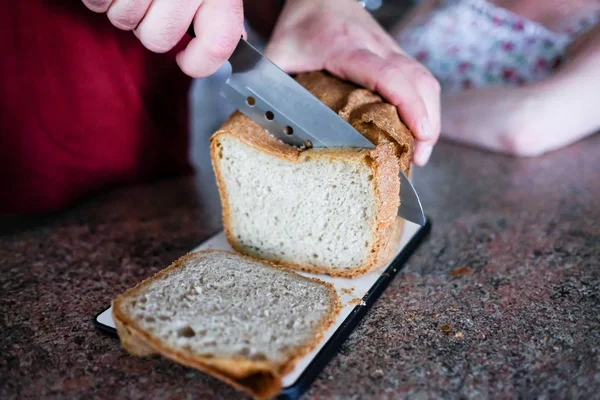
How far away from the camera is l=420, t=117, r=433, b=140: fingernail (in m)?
1.45

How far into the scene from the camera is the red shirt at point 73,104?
1.47 m

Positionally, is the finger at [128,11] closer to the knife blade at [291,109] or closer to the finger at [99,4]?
the finger at [99,4]

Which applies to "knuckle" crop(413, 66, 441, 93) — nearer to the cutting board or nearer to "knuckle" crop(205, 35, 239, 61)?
the cutting board

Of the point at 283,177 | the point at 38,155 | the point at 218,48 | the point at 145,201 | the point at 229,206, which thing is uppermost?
the point at 218,48

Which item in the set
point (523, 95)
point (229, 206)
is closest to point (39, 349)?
point (229, 206)

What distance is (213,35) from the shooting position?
1168 mm

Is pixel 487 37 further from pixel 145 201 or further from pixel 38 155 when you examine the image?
pixel 38 155

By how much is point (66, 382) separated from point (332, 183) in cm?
72

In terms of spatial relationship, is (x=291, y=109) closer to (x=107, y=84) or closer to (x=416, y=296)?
(x=416, y=296)

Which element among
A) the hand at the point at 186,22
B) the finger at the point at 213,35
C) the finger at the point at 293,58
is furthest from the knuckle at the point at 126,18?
the finger at the point at 293,58

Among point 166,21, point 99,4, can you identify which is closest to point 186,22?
point 166,21

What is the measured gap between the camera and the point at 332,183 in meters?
1.28

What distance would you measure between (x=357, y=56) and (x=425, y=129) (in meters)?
0.30

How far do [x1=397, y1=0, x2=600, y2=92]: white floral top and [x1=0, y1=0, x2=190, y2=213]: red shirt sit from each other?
1385 mm
